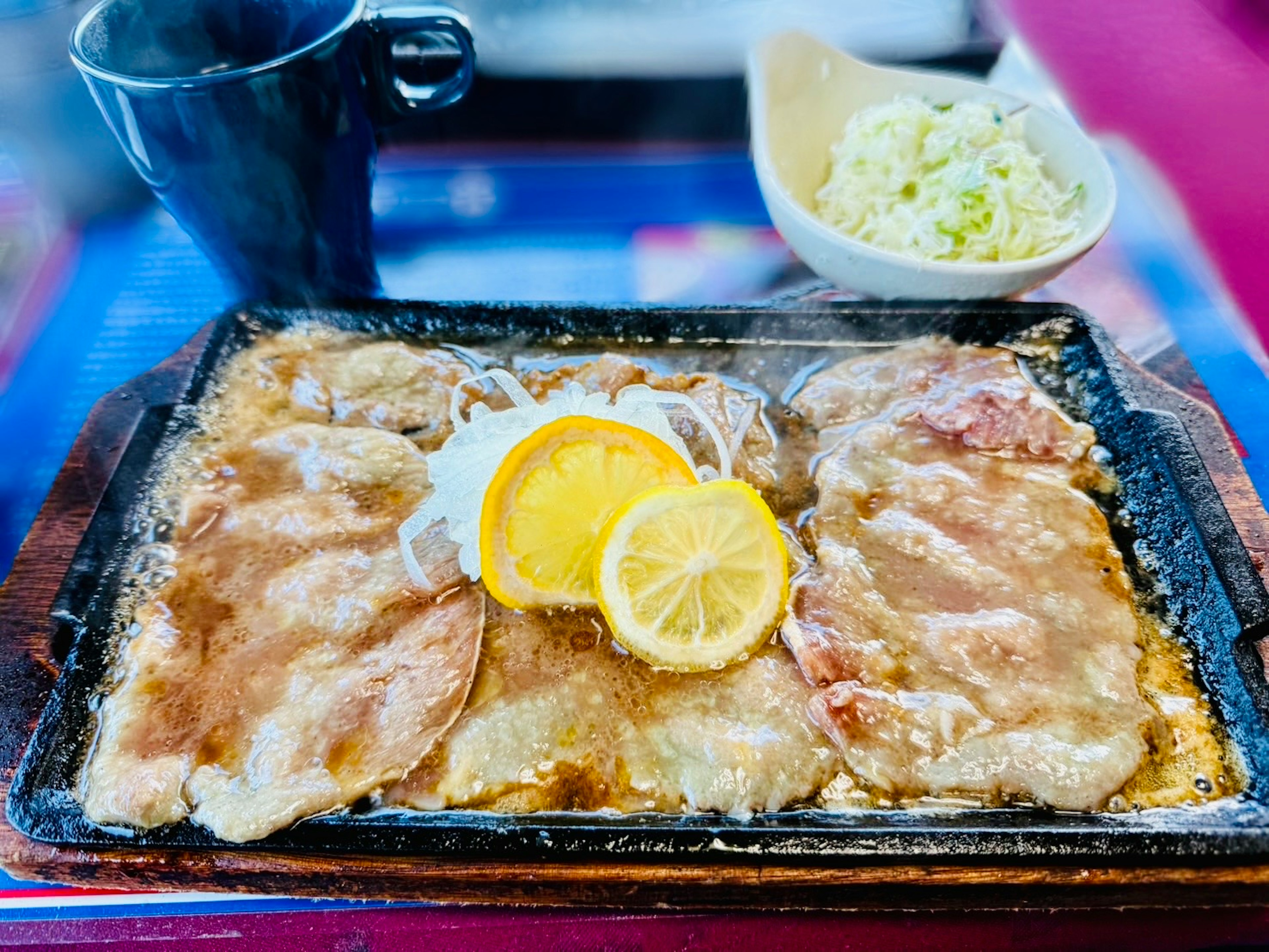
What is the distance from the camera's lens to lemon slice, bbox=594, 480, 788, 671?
1.66 m

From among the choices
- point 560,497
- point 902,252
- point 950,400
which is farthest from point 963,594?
point 902,252

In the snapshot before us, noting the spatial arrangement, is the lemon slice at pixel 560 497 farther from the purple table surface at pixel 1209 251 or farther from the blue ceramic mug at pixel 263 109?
the blue ceramic mug at pixel 263 109

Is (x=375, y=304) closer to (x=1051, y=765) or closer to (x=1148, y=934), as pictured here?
(x=1051, y=765)

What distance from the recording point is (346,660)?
1.76m

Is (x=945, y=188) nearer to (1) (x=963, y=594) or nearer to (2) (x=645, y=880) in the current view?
(1) (x=963, y=594)

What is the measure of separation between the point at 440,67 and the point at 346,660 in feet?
8.41

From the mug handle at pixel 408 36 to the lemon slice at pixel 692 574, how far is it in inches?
60.3

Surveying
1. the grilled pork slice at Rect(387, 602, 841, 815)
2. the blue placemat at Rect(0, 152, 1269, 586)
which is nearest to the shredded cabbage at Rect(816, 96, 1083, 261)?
the blue placemat at Rect(0, 152, 1269, 586)

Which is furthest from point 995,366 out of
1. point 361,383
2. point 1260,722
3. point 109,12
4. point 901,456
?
point 109,12

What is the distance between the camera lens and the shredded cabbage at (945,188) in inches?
105

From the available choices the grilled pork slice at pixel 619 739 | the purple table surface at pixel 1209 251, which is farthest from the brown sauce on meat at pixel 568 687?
the purple table surface at pixel 1209 251

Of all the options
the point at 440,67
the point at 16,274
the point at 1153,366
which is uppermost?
the point at 440,67

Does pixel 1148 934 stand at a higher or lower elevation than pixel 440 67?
lower

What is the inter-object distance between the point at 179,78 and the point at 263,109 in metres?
0.24
